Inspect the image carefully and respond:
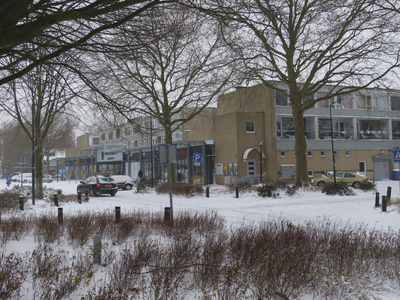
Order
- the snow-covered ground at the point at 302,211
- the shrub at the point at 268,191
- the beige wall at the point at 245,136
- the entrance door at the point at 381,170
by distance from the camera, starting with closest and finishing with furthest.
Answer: the snow-covered ground at the point at 302,211
the shrub at the point at 268,191
the beige wall at the point at 245,136
the entrance door at the point at 381,170

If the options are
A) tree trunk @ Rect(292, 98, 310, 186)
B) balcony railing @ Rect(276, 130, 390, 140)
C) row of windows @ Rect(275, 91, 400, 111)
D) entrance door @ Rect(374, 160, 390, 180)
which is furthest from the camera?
entrance door @ Rect(374, 160, 390, 180)

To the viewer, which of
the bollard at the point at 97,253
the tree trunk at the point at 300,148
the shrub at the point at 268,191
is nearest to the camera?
the bollard at the point at 97,253

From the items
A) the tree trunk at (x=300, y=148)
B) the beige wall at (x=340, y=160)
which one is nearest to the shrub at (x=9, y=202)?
the tree trunk at (x=300, y=148)

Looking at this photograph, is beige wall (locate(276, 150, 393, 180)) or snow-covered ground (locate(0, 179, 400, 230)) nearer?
snow-covered ground (locate(0, 179, 400, 230))

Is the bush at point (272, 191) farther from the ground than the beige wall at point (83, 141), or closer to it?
closer to it

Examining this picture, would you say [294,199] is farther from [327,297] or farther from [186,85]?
[327,297]

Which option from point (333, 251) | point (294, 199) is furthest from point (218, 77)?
point (333, 251)

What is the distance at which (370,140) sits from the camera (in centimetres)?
4575

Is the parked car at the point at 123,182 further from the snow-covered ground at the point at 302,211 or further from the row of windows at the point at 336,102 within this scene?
the row of windows at the point at 336,102

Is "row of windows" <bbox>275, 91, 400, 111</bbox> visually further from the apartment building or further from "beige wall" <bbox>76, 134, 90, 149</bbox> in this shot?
"beige wall" <bbox>76, 134, 90, 149</bbox>

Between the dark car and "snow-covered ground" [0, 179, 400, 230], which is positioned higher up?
the dark car

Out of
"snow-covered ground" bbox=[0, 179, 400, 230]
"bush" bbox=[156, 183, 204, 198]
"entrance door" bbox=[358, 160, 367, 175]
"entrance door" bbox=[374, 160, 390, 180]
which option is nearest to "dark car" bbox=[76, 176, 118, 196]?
"bush" bbox=[156, 183, 204, 198]

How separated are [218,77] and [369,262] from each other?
70.2 ft

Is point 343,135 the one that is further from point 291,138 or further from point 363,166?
point 291,138
